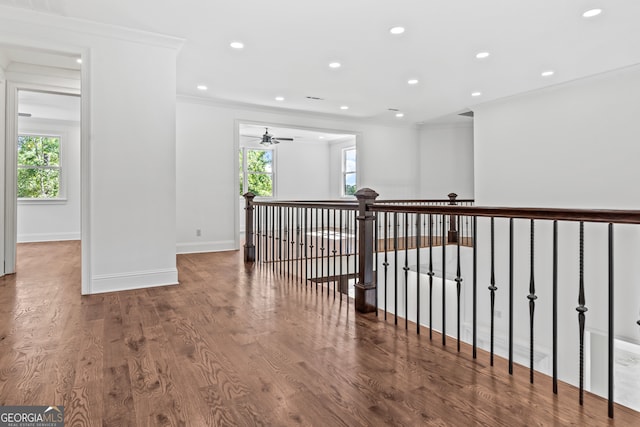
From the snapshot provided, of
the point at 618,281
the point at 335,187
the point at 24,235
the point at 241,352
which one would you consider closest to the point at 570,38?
the point at 618,281

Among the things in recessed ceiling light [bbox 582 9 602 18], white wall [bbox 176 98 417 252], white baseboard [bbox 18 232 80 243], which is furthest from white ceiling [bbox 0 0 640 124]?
white baseboard [bbox 18 232 80 243]

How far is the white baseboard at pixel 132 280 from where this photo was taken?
339 centimetres

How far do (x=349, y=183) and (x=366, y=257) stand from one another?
7011 mm

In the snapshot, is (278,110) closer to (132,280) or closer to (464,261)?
(132,280)

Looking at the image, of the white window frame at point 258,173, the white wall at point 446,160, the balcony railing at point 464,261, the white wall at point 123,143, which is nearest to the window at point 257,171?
the white window frame at point 258,173

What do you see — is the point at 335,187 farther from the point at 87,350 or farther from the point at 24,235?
the point at 87,350

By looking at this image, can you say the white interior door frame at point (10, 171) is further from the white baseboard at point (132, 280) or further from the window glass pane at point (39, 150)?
the window glass pane at point (39, 150)

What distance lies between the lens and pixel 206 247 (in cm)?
607

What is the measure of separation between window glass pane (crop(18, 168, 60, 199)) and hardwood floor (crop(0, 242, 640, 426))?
5474 millimetres

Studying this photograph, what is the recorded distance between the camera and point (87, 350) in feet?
6.97

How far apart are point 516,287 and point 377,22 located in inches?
183

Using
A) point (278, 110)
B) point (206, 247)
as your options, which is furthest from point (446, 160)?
point (206, 247)

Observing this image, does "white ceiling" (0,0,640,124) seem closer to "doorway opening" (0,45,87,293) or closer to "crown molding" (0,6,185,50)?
"crown molding" (0,6,185,50)

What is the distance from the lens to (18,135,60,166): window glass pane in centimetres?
722
